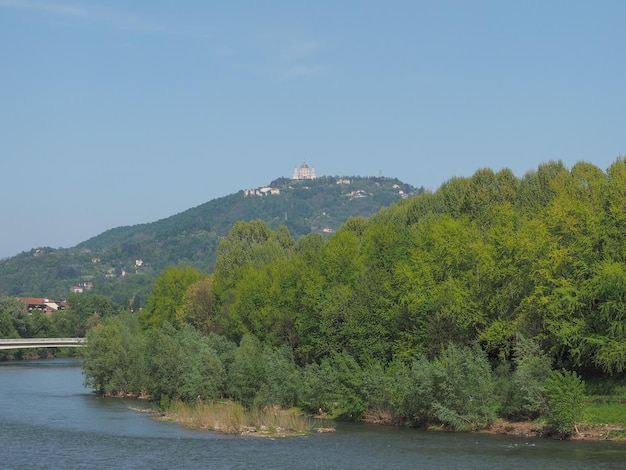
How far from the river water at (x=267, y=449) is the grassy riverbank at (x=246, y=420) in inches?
53.4

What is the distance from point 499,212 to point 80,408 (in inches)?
1594

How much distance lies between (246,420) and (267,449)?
432 inches

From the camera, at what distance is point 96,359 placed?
97312 millimetres

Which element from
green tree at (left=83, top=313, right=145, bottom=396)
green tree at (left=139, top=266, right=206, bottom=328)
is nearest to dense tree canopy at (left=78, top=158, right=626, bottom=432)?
green tree at (left=83, top=313, right=145, bottom=396)

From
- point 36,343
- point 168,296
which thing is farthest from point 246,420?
point 36,343

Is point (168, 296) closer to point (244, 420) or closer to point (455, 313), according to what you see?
point (244, 420)

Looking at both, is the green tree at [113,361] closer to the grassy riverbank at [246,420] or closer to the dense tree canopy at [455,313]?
the dense tree canopy at [455,313]

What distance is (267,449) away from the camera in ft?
183

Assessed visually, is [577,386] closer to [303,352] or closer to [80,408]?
[303,352]

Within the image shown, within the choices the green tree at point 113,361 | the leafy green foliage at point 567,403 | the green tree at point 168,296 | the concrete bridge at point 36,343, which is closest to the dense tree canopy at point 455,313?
the leafy green foliage at point 567,403

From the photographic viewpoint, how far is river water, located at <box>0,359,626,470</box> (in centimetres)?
5044

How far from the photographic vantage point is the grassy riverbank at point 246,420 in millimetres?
63031

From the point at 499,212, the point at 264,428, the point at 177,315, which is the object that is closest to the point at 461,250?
the point at 499,212

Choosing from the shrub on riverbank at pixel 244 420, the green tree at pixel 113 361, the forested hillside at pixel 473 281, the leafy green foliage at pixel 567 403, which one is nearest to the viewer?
the leafy green foliage at pixel 567 403
